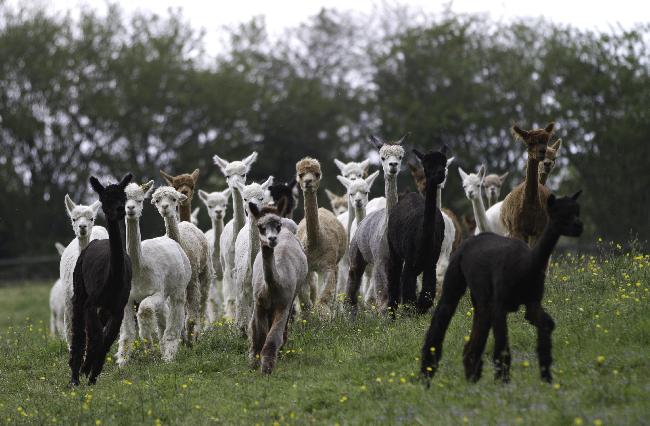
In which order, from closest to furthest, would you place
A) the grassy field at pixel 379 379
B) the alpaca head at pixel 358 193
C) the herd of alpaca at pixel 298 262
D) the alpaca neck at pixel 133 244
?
the grassy field at pixel 379 379 → the herd of alpaca at pixel 298 262 → the alpaca neck at pixel 133 244 → the alpaca head at pixel 358 193

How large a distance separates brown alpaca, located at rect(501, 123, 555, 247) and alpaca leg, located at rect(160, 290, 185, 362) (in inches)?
166

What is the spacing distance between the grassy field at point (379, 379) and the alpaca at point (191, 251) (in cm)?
43

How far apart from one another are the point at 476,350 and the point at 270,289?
2.68 m

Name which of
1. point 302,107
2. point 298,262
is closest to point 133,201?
point 298,262

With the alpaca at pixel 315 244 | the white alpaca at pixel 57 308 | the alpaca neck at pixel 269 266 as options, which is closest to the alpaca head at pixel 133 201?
the alpaca neck at pixel 269 266

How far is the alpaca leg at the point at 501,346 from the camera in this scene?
29.0ft

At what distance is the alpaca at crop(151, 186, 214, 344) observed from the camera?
1394 cm

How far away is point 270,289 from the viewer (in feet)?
36.8

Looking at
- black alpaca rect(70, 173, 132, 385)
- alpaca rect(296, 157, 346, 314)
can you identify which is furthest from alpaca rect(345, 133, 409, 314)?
black alpaca rect(70, 173, 132, 385)

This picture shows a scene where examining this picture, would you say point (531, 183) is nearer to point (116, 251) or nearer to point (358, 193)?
point (358, 193)

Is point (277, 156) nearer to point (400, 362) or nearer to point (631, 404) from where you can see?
point (400, 362)

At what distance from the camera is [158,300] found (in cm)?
1254

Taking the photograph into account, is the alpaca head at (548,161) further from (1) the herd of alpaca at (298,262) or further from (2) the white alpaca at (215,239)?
(2) the white alpaca at (215,239)

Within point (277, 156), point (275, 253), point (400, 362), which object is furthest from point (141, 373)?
point (277, 156)
